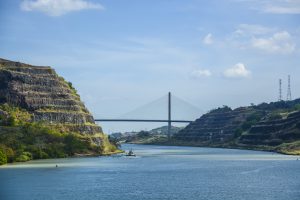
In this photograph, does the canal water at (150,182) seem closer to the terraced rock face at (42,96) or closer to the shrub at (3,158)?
the shrub at (3,158)

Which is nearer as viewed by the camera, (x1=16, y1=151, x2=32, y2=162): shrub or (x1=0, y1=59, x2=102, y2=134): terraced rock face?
(x1=16, y1=151, x2=32, y2=162): shrub

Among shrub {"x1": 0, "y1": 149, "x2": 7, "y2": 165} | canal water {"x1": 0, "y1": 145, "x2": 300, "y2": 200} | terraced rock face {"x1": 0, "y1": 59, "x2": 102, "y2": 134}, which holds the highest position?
terraced rock face {"x1": 0, "y1": 59, "x2": 102, "y2": 134}

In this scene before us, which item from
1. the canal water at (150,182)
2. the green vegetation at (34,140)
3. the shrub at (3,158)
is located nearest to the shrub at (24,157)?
the green vegetation at (34,140)

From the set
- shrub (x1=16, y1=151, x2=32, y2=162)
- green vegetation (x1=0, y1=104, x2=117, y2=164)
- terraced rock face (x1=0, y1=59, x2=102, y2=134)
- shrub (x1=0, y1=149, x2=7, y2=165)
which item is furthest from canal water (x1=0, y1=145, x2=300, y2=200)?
terraced rock face (x1=0, y1=59, x2=102, y2=134)

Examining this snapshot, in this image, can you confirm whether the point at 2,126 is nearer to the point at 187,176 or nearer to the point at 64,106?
the point at 64,106

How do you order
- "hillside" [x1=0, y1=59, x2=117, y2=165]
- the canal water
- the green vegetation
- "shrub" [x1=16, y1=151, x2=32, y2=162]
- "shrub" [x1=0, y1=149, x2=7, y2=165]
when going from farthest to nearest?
"hillside" [x1=0, y1=59, x2=117, y2=165] → the green vegetation → "shrub" [x1=16, y1=151, x2=32, y2=162] → "shrub" [x1=0, y1=149, x2=7, y2=165] → the canal water

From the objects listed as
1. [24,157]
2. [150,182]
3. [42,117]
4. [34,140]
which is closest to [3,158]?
[24,157]

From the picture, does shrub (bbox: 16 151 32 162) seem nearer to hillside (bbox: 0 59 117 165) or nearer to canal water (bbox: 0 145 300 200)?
hillside (bbox: 0 59 117 165)

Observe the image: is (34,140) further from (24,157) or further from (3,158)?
(3,158)
